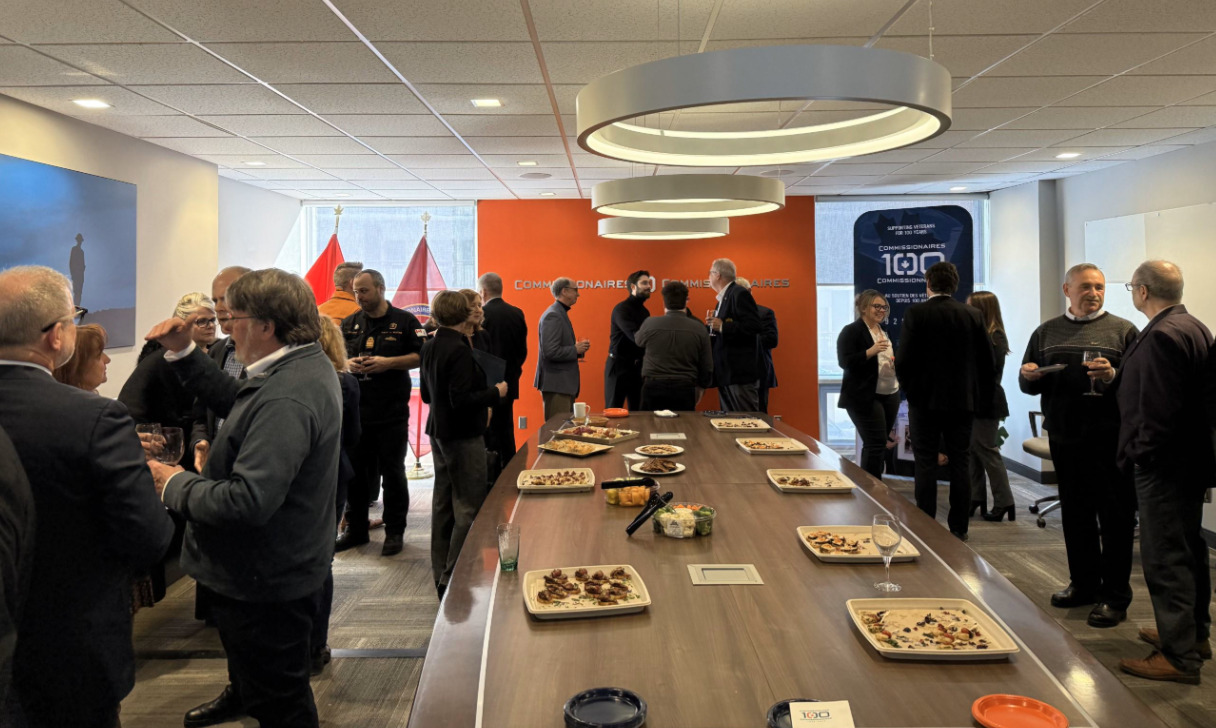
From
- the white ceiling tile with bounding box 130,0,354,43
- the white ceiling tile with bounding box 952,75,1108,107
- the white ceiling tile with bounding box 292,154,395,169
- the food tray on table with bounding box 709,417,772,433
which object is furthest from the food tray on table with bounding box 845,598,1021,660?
the white ceiling tile with bounding box 292,154,395,169

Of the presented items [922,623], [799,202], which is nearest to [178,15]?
[922,623]

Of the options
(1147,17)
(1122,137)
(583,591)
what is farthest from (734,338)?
(583,591)

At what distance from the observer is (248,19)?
10.2 ft

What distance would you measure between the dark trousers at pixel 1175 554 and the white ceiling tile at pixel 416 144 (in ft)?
14.1

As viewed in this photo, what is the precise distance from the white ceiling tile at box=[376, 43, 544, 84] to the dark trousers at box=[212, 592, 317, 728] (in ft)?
7.88

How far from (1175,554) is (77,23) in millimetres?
4780

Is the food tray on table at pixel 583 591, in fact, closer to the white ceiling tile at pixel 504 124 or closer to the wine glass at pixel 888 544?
the wine glass at pixel 888 544

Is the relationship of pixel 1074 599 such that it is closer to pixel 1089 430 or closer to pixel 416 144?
pixel 1089 430

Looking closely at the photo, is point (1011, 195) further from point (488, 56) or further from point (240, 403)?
point (240, 403)

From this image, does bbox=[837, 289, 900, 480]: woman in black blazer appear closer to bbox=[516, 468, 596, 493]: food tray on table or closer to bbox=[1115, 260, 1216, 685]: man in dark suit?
bbox=[1115, 260, 1216, 685]: man in dark suit

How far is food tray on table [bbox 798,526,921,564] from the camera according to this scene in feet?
7.12

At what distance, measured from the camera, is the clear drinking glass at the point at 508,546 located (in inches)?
83.3

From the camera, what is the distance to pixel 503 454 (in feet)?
19.8

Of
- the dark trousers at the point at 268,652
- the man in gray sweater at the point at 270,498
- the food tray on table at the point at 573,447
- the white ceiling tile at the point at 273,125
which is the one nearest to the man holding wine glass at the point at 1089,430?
the food tray on table at the point at 573,447
